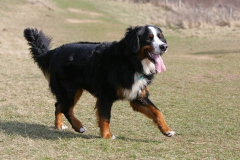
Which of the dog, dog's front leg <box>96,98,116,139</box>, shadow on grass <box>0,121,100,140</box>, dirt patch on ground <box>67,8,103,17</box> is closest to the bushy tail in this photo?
the dog

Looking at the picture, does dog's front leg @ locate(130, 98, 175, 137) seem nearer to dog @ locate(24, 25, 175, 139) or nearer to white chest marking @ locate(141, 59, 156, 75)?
dog @ locate(24, 25, 175, 139)

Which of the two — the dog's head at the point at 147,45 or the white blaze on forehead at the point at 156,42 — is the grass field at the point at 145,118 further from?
the white blaze on forehead at the point at 156,42

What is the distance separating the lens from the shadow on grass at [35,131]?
5.79 meters

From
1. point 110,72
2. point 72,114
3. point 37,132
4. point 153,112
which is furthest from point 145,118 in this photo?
point 37,132

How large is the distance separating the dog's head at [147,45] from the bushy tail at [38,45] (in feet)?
5.63

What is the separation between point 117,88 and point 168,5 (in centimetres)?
3473

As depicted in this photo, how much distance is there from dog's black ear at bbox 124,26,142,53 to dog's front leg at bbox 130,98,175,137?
79 cm

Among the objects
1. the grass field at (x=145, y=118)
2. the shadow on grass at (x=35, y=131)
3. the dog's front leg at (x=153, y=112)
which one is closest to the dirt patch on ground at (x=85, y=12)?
the grass field at (x=145, y=118)

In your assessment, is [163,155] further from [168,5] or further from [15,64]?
[168,5]

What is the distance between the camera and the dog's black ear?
540cm

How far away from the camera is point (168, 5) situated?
39.2 meters

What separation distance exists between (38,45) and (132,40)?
1965 millimetres

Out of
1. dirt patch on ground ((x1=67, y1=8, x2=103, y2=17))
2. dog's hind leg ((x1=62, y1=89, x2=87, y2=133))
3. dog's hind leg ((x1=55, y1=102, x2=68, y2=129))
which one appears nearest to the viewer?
dog's hind leg ((x1=62, y1=89, x2=87, y2=133))

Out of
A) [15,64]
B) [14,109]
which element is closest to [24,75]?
[15,64]
